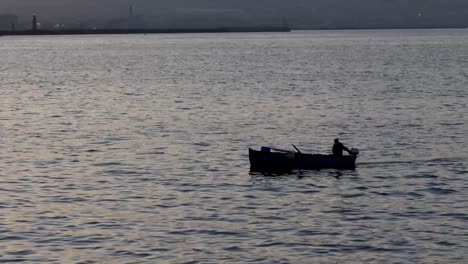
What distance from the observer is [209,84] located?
132000 mm

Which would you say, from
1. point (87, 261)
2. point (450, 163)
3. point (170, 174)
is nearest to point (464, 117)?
point (450, 163)

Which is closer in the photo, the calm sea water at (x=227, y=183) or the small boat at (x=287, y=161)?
Answer: the calm sea water at (x=227, y=183)

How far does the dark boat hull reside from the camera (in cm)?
5088

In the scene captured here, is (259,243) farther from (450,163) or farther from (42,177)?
(450,163)

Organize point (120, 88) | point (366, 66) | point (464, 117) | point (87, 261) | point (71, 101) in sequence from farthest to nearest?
1. point (366, 66)
2. point (120, 88)
3. point (71, 101)
4. point (464, 117)
5. point (87, 261)

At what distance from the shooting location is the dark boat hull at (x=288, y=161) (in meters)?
50.9

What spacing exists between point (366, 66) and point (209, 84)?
62.5 m

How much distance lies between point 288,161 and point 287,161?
0.05 meters

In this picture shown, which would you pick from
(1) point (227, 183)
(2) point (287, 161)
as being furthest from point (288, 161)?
(1) point (227, 183)

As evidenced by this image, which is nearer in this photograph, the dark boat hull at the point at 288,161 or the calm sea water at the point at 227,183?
the calm sea water at the point at 227,183

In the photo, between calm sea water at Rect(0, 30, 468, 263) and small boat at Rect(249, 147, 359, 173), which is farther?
small boat at Rect(249, 147, 359, 173)

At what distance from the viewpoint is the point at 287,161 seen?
167ft

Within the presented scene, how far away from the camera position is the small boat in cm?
5088

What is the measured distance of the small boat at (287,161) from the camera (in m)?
50.9
